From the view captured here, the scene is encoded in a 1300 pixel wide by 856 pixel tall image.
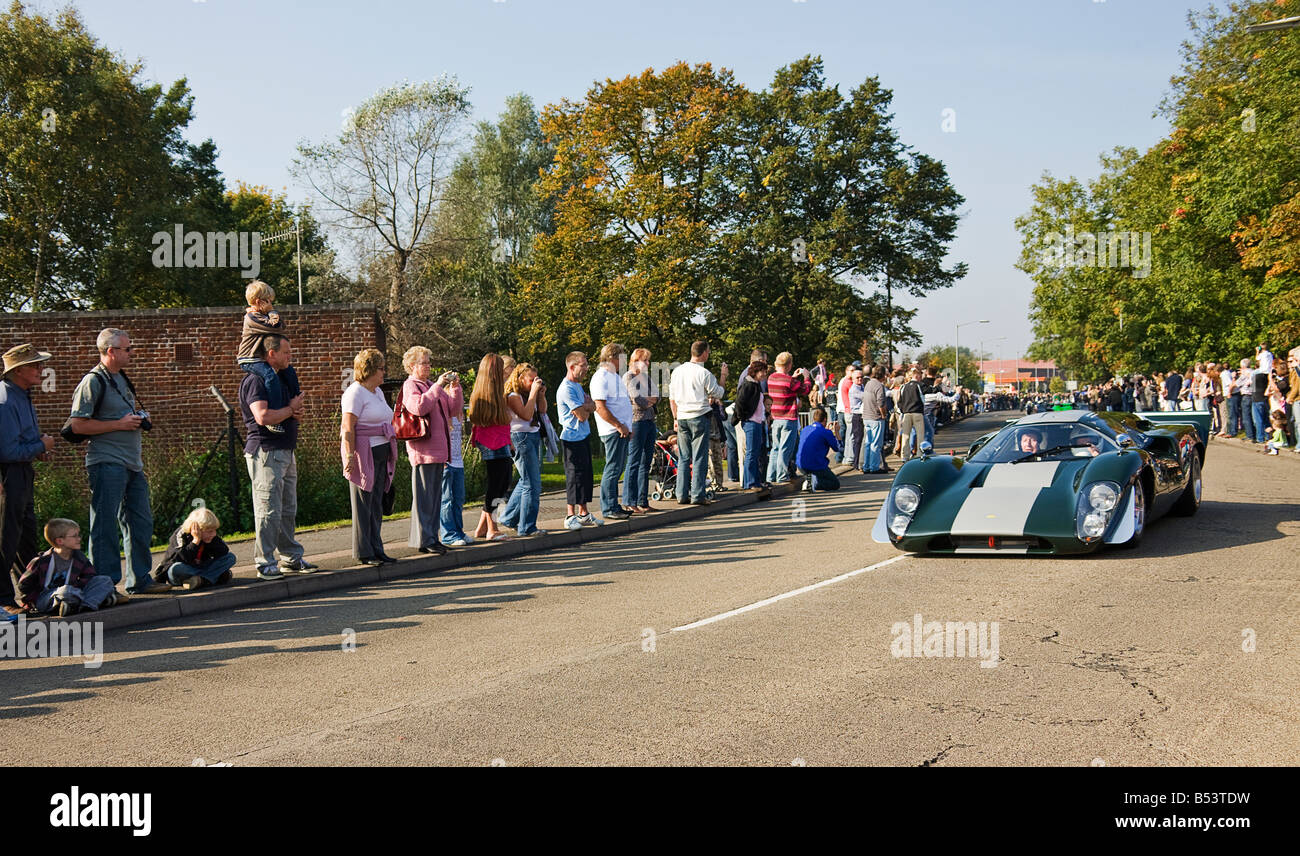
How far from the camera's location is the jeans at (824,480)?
54.7 feet

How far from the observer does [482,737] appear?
4754mm

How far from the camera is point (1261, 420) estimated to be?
24.7m

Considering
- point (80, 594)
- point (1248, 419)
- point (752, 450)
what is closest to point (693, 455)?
point (752, 450)

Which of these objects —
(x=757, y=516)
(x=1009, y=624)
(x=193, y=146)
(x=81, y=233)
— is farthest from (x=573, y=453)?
(x=193, y=146)

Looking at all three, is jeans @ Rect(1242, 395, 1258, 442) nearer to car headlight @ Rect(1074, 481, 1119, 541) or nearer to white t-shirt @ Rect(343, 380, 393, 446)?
car headlight @ Rect(1074, 481, 1119, 541)

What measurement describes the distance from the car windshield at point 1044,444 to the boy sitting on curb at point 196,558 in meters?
7.28

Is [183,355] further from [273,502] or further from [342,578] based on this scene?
[342,578]

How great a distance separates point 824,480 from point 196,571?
10267mm

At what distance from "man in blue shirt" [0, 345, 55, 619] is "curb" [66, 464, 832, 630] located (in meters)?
0.65

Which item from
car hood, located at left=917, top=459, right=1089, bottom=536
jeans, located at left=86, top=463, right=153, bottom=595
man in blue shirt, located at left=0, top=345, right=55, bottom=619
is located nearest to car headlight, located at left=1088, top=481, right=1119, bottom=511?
car hood, located at left=917, top=459, right=1089, bottom=536

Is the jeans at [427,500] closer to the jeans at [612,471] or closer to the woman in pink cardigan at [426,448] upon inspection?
the woman in pink cardigan at [426,448]

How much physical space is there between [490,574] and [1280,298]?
28.4m

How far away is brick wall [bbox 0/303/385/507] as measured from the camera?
20.1 metres
